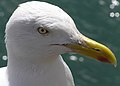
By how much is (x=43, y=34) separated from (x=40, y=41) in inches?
1.6

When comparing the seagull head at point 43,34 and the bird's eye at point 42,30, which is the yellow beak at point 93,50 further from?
the bird's eye at point 42,30

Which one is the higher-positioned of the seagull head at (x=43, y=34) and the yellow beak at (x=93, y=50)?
the seagull head at (x=43, y=34)

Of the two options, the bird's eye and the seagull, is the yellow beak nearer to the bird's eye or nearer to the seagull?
the seagull

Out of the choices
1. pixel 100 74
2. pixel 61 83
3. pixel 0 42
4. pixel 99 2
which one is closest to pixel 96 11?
pixel 99 2

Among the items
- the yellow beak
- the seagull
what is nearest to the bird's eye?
the seagull

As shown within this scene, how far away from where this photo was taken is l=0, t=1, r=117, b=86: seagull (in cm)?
183

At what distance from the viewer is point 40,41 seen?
1849 mm

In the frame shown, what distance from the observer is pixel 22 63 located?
77.0 inches

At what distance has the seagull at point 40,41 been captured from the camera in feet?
5.99

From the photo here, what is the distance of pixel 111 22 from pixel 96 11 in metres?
0.20

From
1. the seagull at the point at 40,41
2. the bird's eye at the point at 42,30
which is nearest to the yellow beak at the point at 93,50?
the seagull at the point at 40,41

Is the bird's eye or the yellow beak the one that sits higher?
the bird's eye

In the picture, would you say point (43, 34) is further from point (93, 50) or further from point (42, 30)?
point (93, 50)

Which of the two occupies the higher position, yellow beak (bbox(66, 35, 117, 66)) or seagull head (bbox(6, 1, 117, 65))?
seagull head (bbox(6, 1, 117, 65))
